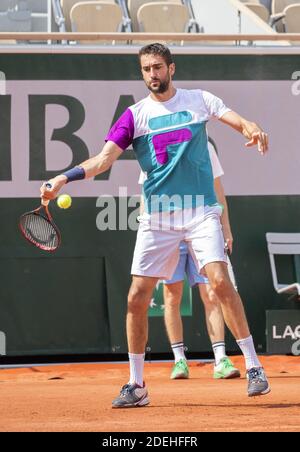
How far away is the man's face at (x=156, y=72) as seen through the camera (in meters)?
6.33

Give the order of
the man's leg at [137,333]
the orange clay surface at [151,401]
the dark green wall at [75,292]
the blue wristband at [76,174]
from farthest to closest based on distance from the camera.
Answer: the dark green wall at [75,292] → the man's leg at [137,333] → the blue wristband at [76,174] → the orange clay surface at [151,401]

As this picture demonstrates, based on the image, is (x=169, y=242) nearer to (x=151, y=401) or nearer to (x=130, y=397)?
(x=130, y=397)

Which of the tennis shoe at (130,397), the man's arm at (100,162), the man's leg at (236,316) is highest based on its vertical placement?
the man's arm at (100,162)

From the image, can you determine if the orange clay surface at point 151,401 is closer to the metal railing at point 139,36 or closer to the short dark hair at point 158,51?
the short dark hair at point 158,51

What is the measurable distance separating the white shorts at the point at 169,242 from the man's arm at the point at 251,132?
1.77ft

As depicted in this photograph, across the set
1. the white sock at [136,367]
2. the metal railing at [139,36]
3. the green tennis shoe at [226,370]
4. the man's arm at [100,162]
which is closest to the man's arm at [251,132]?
the man's arm at [100,162]

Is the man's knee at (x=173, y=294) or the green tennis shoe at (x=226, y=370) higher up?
the man's knee at (x=173, y=294)

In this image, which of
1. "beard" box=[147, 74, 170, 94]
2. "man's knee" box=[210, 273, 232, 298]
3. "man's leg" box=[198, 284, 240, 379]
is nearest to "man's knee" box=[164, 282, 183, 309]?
"man's leg" box=[198, 284, 240, 379]

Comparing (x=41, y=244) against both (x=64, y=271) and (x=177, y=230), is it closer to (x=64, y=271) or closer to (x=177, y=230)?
(x=177, y=230)

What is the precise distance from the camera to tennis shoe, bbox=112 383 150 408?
6.44m

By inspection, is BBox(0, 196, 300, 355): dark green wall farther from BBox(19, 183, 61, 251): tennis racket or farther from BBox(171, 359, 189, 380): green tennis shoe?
BBox(19, 183, 61, 251): tennis racket

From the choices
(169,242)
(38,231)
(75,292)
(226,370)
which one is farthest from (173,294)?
(169,242)

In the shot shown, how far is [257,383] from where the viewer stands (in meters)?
6.32
